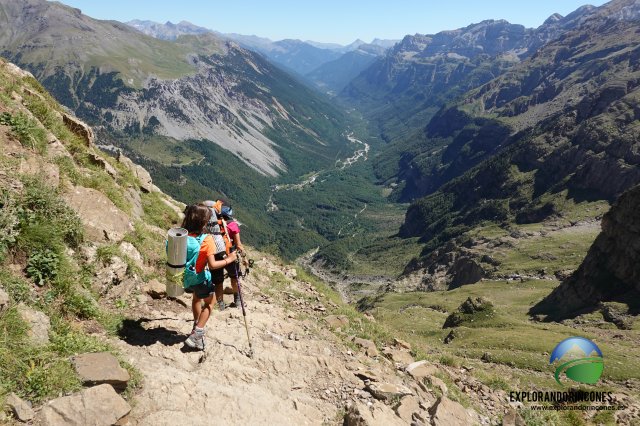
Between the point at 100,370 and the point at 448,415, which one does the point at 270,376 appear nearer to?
the point at 100,370

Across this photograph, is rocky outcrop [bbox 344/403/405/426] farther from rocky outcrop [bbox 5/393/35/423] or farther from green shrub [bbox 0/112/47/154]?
green shrub [bbox 0/112/47/154]

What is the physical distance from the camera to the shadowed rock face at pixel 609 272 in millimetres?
65312

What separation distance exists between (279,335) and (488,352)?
28.8 m

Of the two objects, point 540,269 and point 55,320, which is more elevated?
point 55,320

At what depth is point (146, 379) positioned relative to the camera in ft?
31.8

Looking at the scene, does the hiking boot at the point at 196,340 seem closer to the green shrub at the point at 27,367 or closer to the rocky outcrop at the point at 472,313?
the green shrub at the point at 27,367

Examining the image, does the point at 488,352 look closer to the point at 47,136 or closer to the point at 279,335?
the point at 279,335

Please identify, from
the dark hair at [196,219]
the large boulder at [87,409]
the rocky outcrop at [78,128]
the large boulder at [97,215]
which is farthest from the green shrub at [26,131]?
the large boulder at [87,409]

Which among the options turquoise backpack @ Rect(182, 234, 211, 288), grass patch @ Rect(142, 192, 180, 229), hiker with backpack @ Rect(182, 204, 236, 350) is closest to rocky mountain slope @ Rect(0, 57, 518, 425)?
hiker with backpack @ Rect(182, 204, 236, 350)

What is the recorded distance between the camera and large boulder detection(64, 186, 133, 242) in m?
14.5

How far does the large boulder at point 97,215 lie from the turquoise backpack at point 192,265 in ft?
16.4

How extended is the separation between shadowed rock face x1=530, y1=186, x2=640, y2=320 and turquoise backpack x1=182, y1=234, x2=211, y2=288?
220 ft

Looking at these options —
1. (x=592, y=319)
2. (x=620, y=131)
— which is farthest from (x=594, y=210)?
(x=592, y=319)

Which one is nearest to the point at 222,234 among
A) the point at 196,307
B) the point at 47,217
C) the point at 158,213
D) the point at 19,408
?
the point at 196,307
